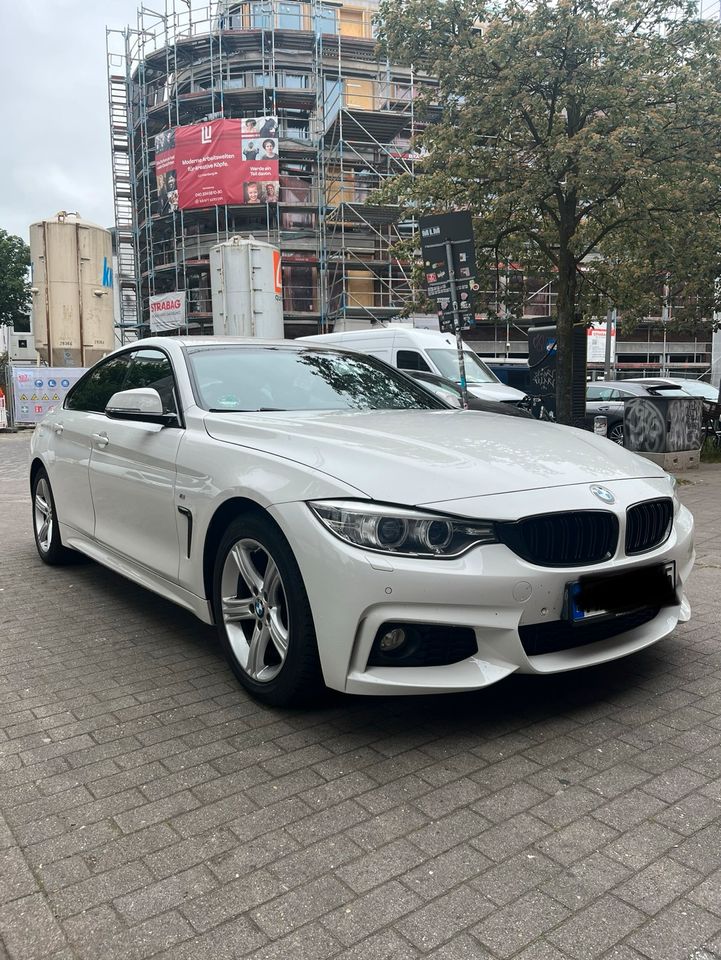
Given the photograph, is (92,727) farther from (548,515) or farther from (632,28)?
(632,28)

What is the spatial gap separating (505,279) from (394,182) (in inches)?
118

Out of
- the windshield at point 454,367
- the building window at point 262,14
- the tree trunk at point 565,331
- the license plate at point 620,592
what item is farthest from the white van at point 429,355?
the building window at point 262,14

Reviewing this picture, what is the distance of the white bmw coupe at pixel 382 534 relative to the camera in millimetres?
2729

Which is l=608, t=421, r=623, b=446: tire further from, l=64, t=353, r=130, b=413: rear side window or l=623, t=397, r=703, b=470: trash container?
l=64, t=353, r=130, b=413: rear side window

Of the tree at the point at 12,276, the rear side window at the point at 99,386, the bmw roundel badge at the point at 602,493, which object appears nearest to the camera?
the bmw roundel badge at the point at 602,493

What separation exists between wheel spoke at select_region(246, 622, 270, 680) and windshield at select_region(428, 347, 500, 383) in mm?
10417

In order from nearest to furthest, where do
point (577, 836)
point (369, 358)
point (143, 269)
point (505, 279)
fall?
point (577, 836), point (369, 358), point (505, 279), point (143, 269)

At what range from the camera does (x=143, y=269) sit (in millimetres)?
40812

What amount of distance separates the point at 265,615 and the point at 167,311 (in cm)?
3540

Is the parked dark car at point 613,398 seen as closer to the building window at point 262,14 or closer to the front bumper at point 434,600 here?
the front bumper at point 434,600

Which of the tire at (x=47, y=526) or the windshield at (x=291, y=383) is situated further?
→ the tire at (x=47, y=526)

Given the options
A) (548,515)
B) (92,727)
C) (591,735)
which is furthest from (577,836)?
(92,727)

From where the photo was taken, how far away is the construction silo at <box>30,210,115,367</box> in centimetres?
3145

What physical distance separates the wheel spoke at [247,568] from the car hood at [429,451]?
0.41m
